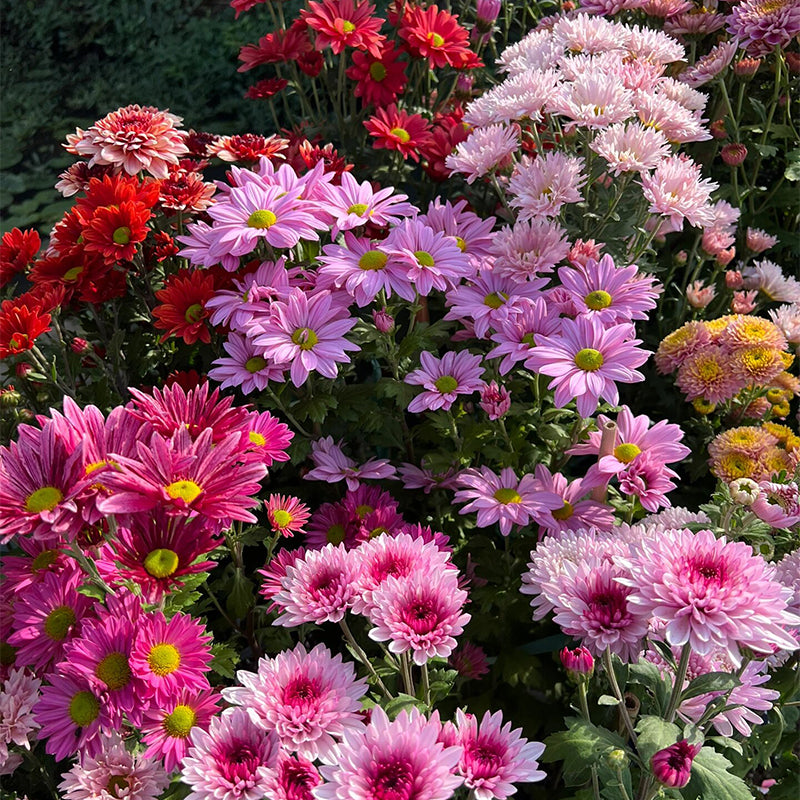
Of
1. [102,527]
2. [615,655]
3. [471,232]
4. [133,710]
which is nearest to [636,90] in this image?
[471,232]

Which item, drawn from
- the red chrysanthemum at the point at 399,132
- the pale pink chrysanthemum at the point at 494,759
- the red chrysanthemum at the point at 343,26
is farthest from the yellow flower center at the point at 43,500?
the red chrysanthemum at the point at 343,26

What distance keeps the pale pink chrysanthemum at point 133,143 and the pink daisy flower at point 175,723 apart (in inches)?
46.8

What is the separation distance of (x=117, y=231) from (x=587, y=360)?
0.97 m

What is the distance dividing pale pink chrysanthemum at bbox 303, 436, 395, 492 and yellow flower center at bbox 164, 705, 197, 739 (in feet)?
1.84

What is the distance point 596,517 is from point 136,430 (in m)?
0.83

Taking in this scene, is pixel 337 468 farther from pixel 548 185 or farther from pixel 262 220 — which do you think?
pixel 548 185

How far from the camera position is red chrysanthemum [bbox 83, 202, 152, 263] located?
1.68 metres

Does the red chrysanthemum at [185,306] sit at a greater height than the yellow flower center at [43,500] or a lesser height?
lesser

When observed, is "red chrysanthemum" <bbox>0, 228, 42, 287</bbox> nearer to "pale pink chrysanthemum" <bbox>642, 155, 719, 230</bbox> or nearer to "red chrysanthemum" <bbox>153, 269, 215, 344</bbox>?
"red chrysanthemum" <bbox>153, 269, 215, 344</bbox>

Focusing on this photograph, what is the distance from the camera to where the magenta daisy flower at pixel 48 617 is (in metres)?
1.18

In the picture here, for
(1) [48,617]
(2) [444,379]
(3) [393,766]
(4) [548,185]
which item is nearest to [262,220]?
(2) [444,379]

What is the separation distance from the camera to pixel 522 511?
148cm

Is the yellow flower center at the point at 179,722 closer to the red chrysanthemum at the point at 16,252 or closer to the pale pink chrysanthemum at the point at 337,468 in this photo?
the pale pink chrysanthemum at the point at 337,468

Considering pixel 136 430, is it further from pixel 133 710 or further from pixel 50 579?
pixel 133 710
